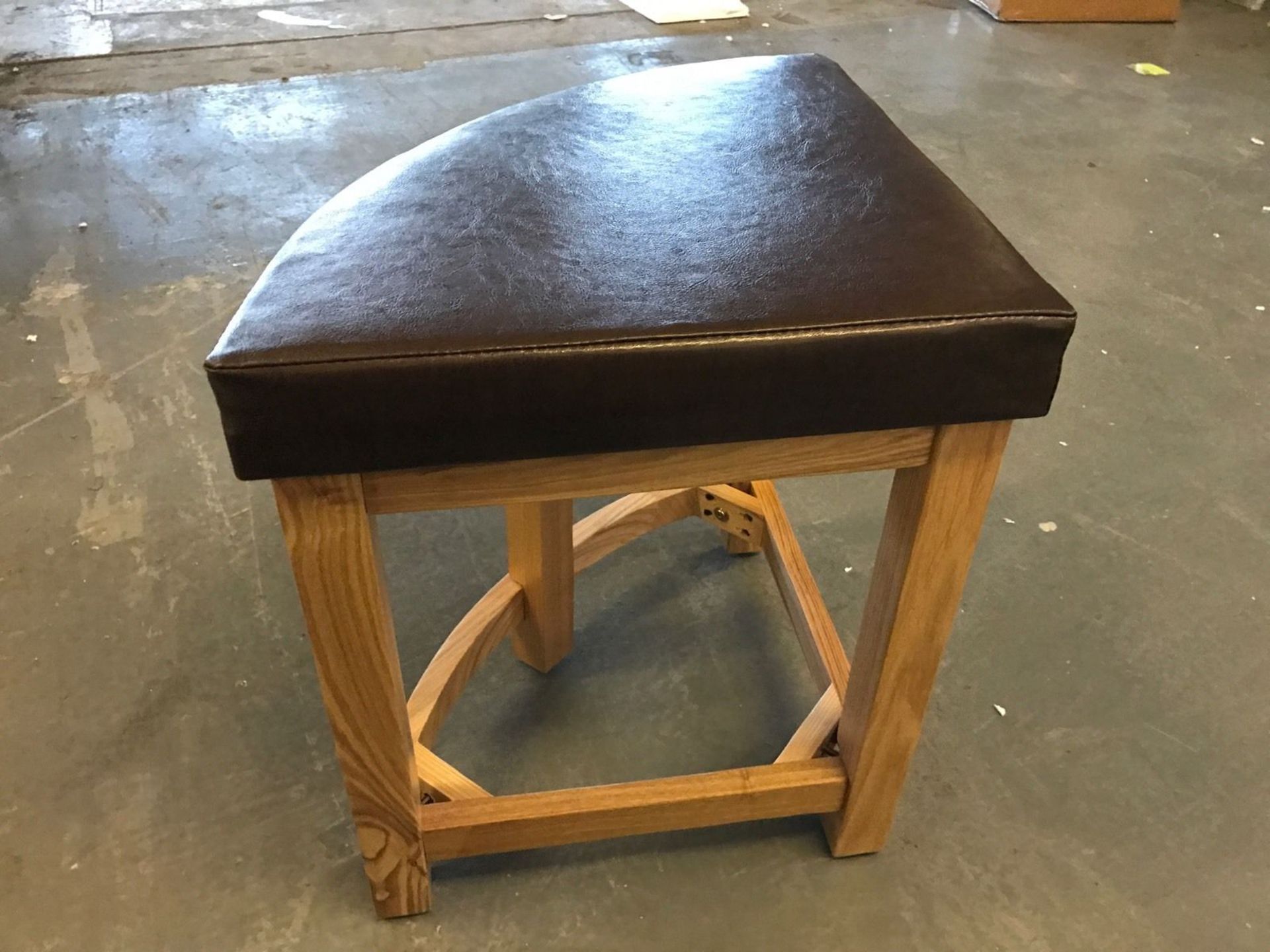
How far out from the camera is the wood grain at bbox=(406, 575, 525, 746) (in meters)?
0.84

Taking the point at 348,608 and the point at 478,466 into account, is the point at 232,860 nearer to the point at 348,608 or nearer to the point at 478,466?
the point at 348,608

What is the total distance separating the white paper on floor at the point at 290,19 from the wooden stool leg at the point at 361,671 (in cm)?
223

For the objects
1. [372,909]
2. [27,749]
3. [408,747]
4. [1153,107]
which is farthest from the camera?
[1153,107]

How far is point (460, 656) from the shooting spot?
878 mm

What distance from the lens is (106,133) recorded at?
77.3 inches

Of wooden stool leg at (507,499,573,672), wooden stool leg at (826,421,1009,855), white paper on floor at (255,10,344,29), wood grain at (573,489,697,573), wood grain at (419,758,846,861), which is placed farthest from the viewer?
white paper on floor at (255,10,344,29)

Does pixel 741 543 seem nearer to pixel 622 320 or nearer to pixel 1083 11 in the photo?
pixel 622 320

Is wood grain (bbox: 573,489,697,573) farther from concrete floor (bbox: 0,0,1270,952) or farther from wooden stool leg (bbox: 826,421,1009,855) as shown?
wooden stool leg (bbox: 826,421,1009,855)

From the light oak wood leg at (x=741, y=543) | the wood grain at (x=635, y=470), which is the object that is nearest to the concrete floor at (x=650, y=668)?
the light oak wood leg at (x=741, y=543)

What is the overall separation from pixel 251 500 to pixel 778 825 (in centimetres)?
70

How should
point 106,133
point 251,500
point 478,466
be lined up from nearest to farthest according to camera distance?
point 478,466 < point 251,500 < point 106,133

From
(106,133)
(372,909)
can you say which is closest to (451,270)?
(372,909)

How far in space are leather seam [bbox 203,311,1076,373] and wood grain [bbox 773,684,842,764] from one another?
0.40 m

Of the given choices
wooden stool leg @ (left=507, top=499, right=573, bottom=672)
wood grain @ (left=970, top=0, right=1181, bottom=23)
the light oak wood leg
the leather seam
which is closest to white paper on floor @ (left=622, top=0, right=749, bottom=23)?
wood grain @ (left=970, top=0, right=1181, bottom=23)
